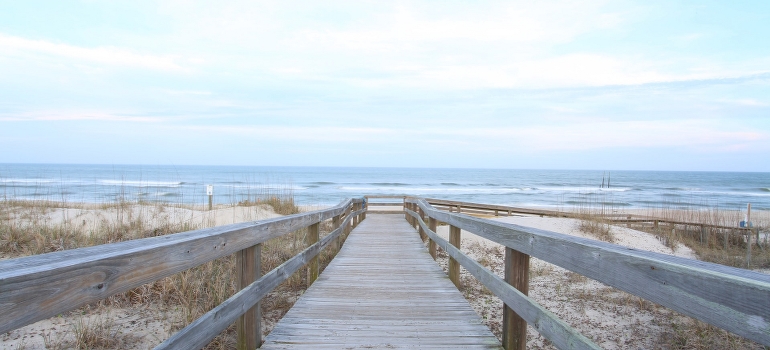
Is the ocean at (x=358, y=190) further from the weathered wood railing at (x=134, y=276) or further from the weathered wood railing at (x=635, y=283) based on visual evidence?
the weathered wood railing at (x=635, y=283)

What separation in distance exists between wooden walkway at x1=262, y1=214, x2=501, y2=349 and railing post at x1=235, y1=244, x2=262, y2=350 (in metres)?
0.16

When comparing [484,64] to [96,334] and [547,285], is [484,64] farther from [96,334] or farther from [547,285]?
[96,334]

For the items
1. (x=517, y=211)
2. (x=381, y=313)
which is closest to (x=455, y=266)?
(x=381, y=313)

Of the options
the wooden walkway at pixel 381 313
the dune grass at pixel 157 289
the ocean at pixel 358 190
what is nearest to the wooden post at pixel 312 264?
the wooden walkway at pixel 381 313

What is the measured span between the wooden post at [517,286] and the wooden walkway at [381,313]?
0.28 metres

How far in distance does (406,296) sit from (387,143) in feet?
228

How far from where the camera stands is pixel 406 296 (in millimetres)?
4312

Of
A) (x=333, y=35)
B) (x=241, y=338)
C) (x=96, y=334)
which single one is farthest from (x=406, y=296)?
(x=333, y=35)

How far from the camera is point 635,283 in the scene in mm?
1533

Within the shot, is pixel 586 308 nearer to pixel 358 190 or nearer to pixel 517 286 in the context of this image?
pixel 517 286

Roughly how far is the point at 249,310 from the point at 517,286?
1.80 meters

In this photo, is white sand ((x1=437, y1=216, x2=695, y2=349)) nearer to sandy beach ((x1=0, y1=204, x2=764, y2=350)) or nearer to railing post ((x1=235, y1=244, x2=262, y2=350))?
sandy beach ((x1=0, y1=204, x2=764, y2=350))

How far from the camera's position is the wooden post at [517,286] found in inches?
104

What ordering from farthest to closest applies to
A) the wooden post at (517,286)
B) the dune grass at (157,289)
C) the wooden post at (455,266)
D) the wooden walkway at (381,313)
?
the wooden post at (455,266) → the dune grass at (157,289) → the wooden walkway at (381,313) → the wooden post at (517,286)
